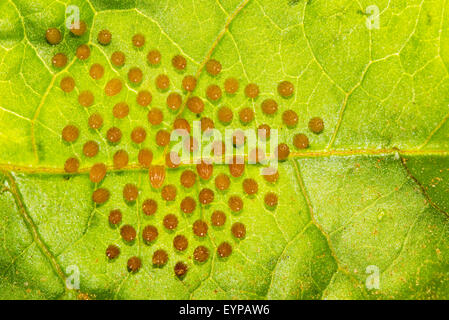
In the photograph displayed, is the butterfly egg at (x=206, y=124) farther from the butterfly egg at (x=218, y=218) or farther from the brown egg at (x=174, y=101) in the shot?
the butterfly egg at (x=218, y=218)

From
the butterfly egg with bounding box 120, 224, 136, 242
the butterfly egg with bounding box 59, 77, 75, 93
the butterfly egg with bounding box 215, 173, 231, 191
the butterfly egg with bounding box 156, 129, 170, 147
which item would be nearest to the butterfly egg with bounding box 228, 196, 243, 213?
the butterfly egg with bounding box 215, 173, 231, 191

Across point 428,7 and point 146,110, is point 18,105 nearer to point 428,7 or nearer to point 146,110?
point 146,110

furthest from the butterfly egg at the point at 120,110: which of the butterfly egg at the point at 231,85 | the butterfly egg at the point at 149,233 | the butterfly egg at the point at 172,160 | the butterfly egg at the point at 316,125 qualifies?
the butterfly egg at the point at 316,125

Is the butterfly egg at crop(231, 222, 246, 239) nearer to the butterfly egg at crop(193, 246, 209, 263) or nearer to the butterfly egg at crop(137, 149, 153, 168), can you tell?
the butterfly egg at crop(193, 246, 209, 263)

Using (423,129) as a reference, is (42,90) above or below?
above

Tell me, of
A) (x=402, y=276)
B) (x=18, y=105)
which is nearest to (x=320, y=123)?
(x=402, y=276)

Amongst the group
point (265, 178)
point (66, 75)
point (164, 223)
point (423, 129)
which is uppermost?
point (66, 75)
